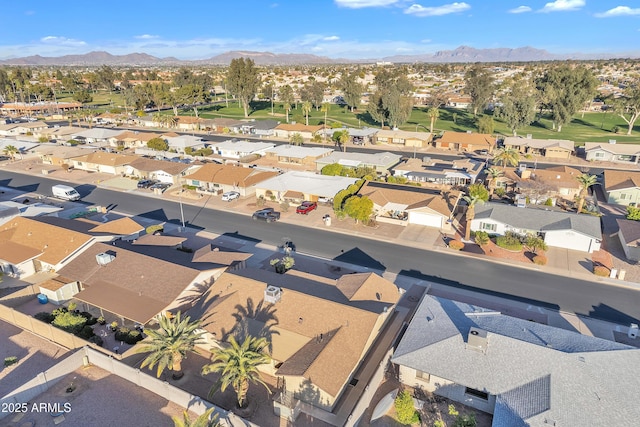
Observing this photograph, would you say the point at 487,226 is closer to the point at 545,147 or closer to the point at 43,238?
the point at 43,238

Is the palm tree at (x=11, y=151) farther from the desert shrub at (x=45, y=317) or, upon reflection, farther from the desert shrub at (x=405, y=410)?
the desert shrub at (x=405, y=410)

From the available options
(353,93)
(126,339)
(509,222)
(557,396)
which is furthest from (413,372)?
(353,93)

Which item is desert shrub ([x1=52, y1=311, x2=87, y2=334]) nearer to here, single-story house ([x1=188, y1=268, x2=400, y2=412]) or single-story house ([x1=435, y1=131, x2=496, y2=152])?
single-story house ([x1=188, y1=268, x2=400, y2=412])

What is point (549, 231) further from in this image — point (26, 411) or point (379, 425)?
point (26, 411)

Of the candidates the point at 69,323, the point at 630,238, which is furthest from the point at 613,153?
the point at 69,323

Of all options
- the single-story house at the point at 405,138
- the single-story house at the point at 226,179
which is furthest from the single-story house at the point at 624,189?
the single-story house at the point at 226,179
